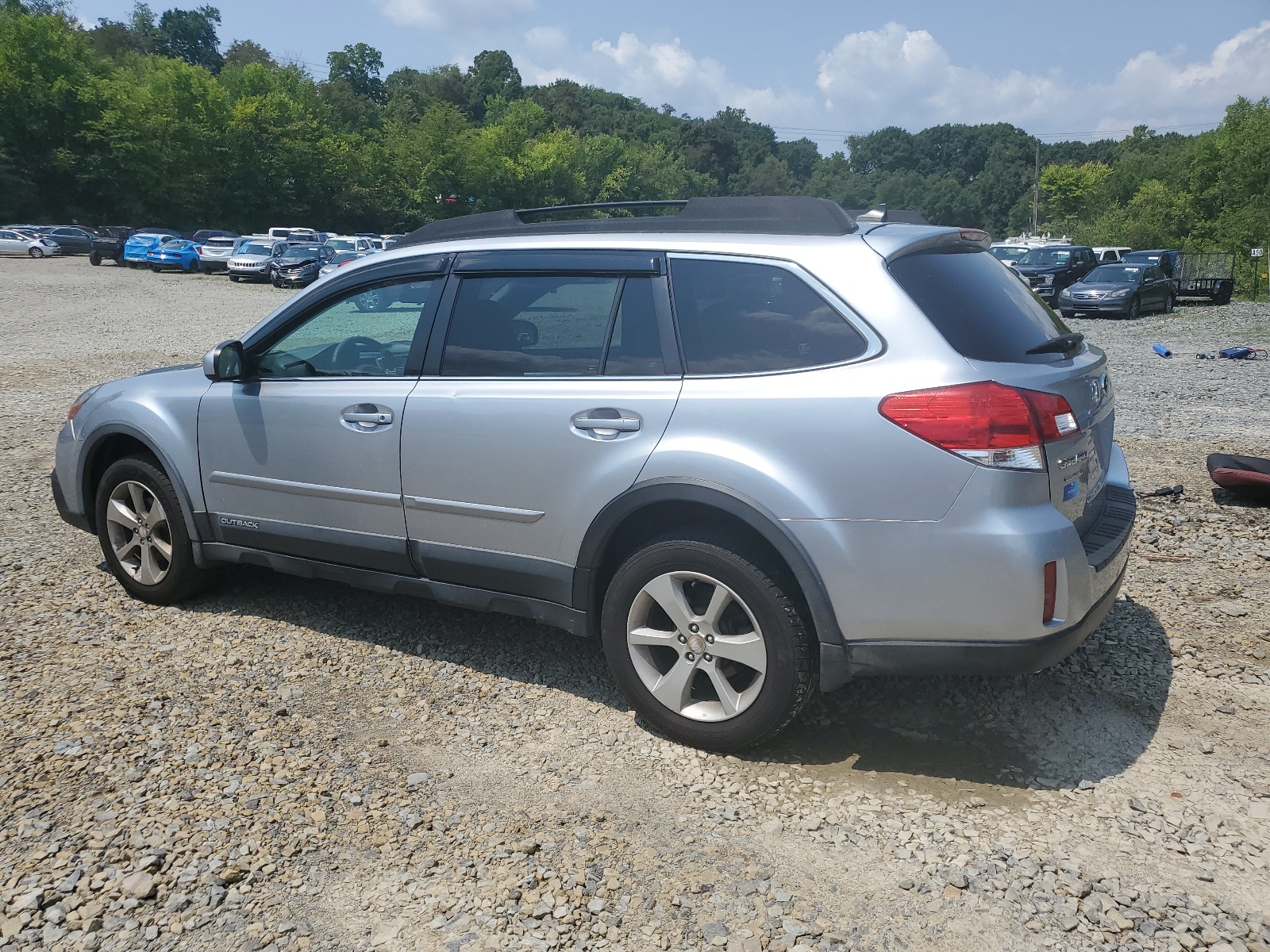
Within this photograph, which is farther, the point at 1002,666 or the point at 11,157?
the point at 11,157

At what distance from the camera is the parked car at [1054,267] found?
27.8 meters

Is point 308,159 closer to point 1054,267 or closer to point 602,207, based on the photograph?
point 1054,267

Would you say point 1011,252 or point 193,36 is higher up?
point 193,36

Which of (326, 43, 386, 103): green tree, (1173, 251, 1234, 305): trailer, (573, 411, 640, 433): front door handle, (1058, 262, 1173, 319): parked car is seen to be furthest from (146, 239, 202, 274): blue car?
(326, 43, 386, 103): green tree

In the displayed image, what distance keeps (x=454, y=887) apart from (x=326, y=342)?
8.30ft

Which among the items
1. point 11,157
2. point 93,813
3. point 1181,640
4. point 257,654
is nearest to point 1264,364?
point 1181,640

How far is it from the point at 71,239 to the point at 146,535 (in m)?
49.5

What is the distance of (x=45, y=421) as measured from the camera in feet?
33.2

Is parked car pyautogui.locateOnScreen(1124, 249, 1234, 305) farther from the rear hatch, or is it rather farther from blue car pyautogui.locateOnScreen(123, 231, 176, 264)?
blue car pyautogui.locateOnScreen(123, 231, 176, 264)

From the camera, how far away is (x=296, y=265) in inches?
1313

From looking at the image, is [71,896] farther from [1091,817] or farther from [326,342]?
[1091,817]

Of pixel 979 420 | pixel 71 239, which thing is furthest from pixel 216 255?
pixel 979 420

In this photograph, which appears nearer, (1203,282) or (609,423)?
(609,423)

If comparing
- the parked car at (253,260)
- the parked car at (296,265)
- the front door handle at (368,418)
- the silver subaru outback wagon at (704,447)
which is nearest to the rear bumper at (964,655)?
the silver subaru outback wagon at (704,447)
